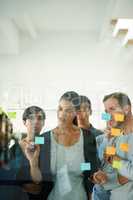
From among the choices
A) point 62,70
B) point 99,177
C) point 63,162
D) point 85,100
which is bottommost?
point 99,177

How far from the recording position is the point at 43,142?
6.03ft

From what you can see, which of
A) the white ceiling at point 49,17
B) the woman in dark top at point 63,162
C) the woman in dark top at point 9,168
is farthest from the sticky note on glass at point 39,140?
the white ceiling at point 49,17

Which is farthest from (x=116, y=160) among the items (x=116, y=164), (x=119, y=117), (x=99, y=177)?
(x=119, y=117)

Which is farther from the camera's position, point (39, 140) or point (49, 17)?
point (49, 17)

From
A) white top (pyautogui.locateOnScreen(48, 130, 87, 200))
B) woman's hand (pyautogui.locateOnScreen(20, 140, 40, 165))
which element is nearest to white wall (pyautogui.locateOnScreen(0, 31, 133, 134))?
woman's hand (pyautogui.locateOnScreen(20, 140, 40, 165))

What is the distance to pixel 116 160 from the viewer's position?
5.97 ft

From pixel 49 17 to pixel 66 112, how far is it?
0.72m

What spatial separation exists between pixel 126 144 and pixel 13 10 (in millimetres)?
1278

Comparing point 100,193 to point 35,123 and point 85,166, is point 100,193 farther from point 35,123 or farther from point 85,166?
point 35,123

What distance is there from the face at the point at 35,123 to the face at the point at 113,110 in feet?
1.57

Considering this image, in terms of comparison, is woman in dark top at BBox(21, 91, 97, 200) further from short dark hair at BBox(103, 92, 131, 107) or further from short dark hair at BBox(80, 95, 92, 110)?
short dark hair at BBox(103, 92, 131, 107)

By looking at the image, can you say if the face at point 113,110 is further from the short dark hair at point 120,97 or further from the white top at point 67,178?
the white top at point 67,178

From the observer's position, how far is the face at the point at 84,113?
73.7 inches

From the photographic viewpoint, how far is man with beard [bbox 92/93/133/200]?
181 centimetres
